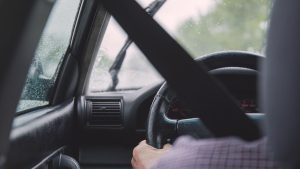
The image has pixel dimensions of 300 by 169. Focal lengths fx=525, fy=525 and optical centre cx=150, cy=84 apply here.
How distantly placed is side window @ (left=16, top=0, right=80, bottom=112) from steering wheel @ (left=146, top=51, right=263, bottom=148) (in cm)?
61

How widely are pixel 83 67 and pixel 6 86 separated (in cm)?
293

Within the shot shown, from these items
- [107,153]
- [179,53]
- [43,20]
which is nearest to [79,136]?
[107,153]

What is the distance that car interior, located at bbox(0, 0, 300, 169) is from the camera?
86cm

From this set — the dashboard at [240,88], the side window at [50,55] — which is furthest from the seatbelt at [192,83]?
the dashboard at [240,88]

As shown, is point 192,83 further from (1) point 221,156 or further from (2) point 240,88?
(2) point 240,88

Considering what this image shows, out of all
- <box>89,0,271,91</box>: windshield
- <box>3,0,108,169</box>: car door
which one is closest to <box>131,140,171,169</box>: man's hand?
<box>3,0,108,169</box>: car door

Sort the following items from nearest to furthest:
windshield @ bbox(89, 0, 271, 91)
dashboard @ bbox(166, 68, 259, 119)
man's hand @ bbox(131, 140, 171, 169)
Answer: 1. man's hand @ bbox(131, 140, 171, 169)
2. dashboard @ bbox(166, 68, 259, 119)
3. windshield @ bbox(89, 0, 271, 91)

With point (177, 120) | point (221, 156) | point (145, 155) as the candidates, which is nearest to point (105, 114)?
point (177, 120)

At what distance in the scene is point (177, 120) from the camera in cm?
251

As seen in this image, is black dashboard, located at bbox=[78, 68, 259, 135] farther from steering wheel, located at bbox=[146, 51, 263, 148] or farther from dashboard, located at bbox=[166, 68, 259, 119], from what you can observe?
steering wheel, located at bbox=[146, 51, 263, 148]

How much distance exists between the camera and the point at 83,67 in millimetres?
3756

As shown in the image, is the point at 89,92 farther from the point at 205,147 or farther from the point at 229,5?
the point at 205,147

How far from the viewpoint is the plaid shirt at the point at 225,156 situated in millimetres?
1111

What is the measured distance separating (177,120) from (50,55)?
94 centimetres
